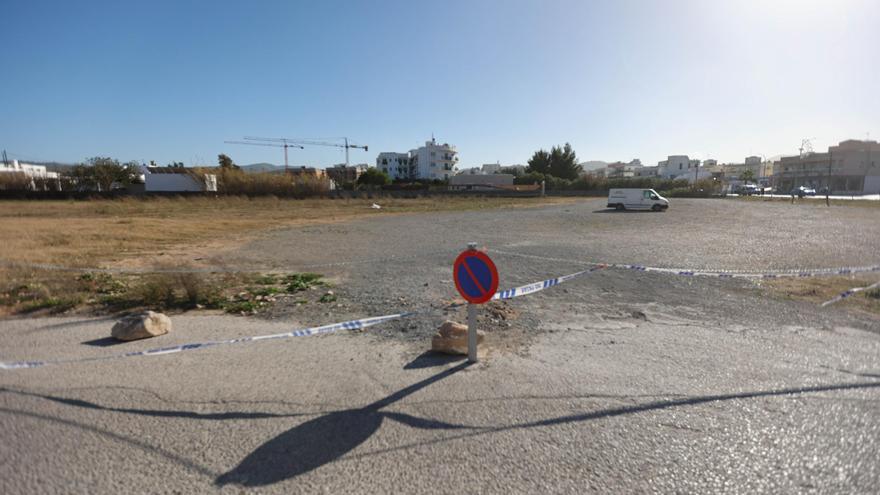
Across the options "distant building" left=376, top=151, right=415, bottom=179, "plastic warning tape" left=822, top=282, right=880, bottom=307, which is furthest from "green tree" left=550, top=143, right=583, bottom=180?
"plastic warning tape" left=822, top=282, right=880, bottom=307

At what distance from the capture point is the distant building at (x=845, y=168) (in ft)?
252

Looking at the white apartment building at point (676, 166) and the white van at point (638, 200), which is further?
the white apartment building at point (676, 166)

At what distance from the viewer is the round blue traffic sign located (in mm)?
3375

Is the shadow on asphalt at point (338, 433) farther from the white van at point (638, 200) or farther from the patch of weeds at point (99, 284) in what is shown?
the white van at point (638, 200)

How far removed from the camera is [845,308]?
5.61 metres

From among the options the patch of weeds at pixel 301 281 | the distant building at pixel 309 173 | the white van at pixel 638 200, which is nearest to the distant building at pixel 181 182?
the distant building at pixel 309 173

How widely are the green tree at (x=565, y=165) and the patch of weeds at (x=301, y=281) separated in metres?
86.3

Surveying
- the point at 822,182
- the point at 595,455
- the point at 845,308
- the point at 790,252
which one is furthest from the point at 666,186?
the point at 595,455

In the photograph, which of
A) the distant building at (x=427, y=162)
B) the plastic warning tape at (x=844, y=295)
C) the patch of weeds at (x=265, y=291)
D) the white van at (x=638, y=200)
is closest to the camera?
the plastic warning tape at (x=844, y=295)

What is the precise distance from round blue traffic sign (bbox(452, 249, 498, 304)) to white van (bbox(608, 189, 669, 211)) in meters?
31.4

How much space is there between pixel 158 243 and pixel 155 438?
45.2ft

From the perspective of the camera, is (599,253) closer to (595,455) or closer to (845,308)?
(845,308)

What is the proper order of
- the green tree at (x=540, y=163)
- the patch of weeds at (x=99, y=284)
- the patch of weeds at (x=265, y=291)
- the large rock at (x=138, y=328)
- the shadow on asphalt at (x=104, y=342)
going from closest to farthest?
the shadow on asphalt at (x=104, y=342), the large rock at (x=138, y=328), the patch of weeds at (x=265, y=291), the patch of weeds at (x=99, y=284), the green tree at (x=540, y=163)

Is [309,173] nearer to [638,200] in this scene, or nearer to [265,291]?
[638,200]
